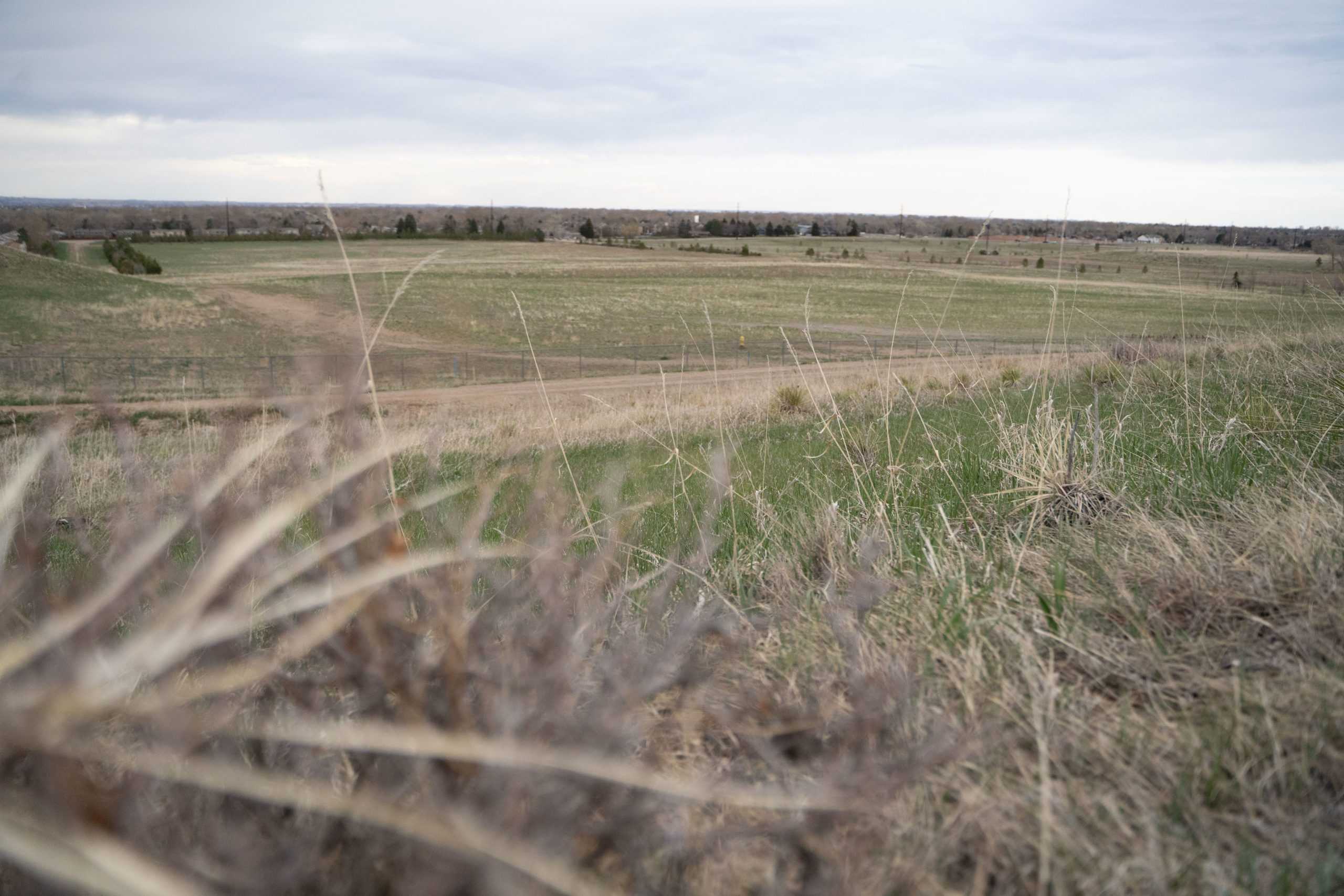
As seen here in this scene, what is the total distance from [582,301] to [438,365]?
2815 centimetres

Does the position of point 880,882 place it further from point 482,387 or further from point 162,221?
point 162,221

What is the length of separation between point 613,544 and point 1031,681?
1025 millimetres

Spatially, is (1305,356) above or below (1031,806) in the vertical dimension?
above

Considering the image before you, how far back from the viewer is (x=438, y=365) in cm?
3794

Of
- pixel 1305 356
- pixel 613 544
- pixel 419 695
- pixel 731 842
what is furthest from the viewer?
pixel 1305 356

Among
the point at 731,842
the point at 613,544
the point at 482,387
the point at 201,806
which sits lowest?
the point at 482,387

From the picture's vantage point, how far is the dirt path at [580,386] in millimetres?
25391

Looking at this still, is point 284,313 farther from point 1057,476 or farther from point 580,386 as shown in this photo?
point 1057,476

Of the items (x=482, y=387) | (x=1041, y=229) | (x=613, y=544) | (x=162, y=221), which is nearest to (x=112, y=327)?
(x=482, y=387)

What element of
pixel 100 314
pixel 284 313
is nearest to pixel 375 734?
pixel 100 314

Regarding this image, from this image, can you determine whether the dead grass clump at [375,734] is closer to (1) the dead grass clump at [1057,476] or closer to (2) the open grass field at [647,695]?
(2) the open grass field at [647,695]

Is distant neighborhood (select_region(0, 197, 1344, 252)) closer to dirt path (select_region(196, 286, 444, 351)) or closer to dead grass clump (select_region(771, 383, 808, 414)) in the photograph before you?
dirt path (select_region(196, 286, 444, 351))

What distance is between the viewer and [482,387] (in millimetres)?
32125

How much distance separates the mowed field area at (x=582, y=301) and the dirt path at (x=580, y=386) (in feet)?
7.66
